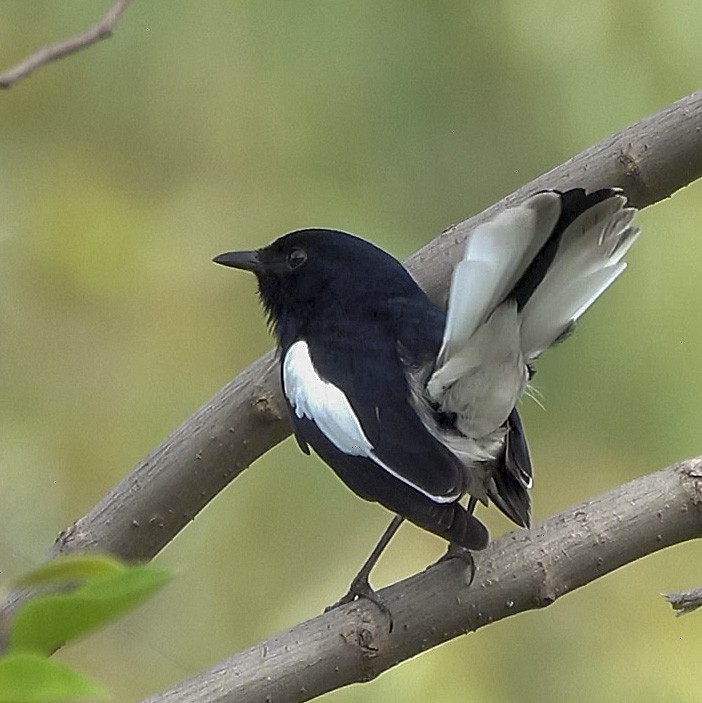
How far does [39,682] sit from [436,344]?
2.44ft

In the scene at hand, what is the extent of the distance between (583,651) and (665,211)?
60cm

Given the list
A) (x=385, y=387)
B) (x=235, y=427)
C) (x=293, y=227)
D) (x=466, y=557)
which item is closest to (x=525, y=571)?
(x=466, y=557)

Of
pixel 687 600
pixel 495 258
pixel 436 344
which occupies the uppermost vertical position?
pixel 495 258

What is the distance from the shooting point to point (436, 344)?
954 mm

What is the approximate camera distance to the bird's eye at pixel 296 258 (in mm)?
1101

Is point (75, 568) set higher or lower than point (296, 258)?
higher

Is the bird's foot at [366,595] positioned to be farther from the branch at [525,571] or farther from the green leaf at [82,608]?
the green leaf at [82,608]

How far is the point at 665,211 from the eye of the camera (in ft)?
Result: 4.88

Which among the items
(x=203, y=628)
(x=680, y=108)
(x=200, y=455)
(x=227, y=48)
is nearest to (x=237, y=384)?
(x=200, y=455)

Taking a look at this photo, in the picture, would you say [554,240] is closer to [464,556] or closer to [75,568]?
[464,556]

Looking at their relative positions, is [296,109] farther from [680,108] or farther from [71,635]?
[71,635]

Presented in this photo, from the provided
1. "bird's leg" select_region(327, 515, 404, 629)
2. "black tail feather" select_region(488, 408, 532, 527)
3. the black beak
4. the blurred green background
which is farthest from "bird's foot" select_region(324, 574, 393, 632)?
the blurred green background

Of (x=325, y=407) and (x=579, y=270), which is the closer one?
(x=579, y=270)

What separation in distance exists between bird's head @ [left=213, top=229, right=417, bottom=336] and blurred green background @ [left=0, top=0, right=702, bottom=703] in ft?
1.20
